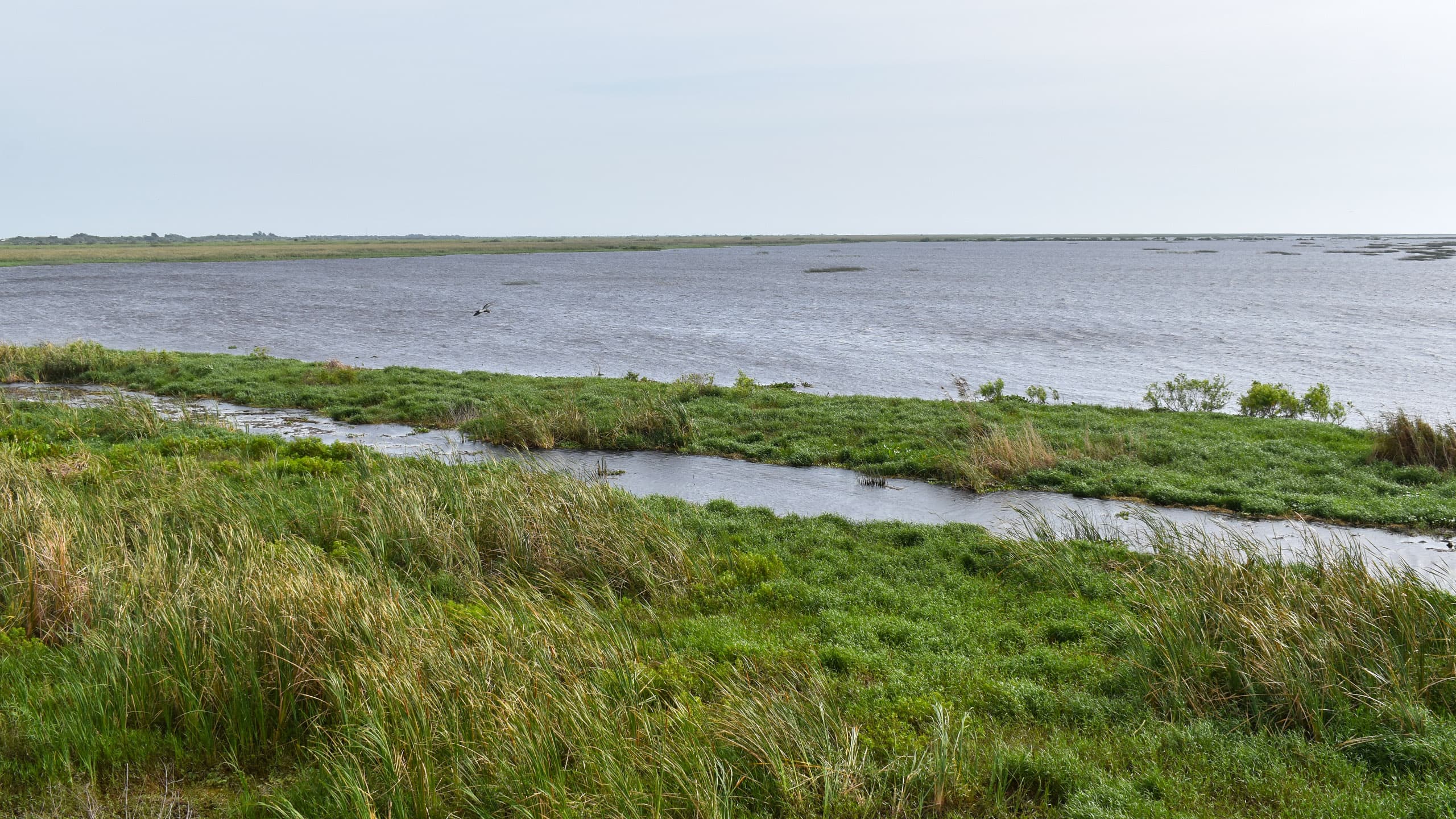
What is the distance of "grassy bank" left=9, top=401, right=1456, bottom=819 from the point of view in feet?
19.1

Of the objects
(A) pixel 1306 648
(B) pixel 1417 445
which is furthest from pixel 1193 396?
(A) pixel 1306 648

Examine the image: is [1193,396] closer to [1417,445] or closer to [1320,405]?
[1320,405]

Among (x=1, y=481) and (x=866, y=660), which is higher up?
(x=1, y=481)

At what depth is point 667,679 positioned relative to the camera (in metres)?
7.44

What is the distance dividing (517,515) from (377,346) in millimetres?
37068

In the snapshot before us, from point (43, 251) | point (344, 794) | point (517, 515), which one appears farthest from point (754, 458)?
point (43, 251)

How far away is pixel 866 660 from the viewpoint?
8.15 metres

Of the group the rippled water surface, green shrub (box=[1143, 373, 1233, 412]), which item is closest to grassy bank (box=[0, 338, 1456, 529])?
green shrub (box=[1143, 373, 1233, 412])

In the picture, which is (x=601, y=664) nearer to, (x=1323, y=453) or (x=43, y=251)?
(x=1323, y=453)

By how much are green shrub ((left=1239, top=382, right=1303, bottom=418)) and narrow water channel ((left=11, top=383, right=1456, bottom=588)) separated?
10694mm

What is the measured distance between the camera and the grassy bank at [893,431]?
15.1 meters

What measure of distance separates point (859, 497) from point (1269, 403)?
14.1 meters

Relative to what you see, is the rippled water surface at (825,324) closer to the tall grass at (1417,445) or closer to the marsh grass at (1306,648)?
the tall grass at (1417,445)

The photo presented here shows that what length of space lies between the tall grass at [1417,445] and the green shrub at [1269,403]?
6047mm
